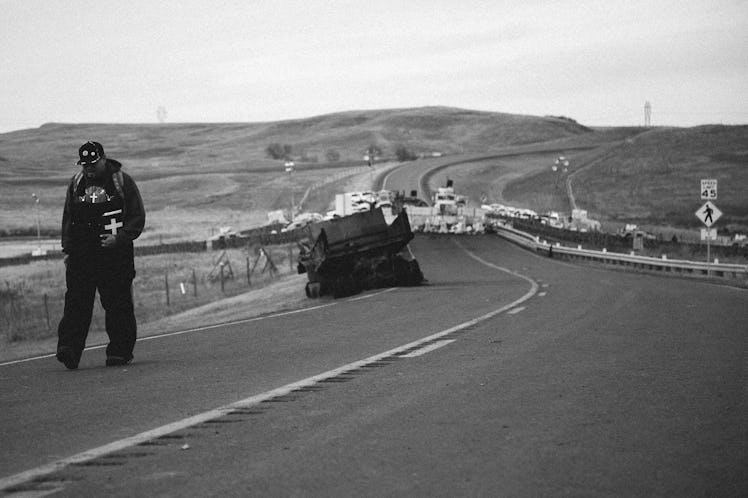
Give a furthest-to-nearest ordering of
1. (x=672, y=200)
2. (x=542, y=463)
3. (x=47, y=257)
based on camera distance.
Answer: (x=672, y=200), (x=47, y=257), (x=542, y=463)

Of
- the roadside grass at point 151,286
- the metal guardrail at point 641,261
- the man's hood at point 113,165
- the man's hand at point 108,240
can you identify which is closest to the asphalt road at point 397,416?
the man's hand at point 108,240

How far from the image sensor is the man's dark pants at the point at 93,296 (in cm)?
1033

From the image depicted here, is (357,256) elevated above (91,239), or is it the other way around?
(91,239)

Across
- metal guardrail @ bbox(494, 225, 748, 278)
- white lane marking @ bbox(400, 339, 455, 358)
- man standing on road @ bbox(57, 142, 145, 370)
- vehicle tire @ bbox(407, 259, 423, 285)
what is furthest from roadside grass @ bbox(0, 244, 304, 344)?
man standing on road @ bbox(57, 142, 145, 370)

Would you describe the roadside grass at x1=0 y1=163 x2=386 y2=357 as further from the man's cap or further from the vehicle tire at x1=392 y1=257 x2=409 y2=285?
the man's cap

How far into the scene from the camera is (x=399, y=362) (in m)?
9.72

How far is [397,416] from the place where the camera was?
6.68m

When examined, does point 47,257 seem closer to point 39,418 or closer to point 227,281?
point 227,281

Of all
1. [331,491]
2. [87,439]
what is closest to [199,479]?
[331,491]

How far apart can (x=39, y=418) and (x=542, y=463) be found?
3.49 m

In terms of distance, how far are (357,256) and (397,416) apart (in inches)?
823

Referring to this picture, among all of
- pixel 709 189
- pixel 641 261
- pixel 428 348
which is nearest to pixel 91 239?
pixel 428 348

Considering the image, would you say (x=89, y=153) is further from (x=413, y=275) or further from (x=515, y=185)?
(x=515, y=185)

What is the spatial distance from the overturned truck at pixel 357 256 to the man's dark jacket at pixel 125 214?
634 inches
